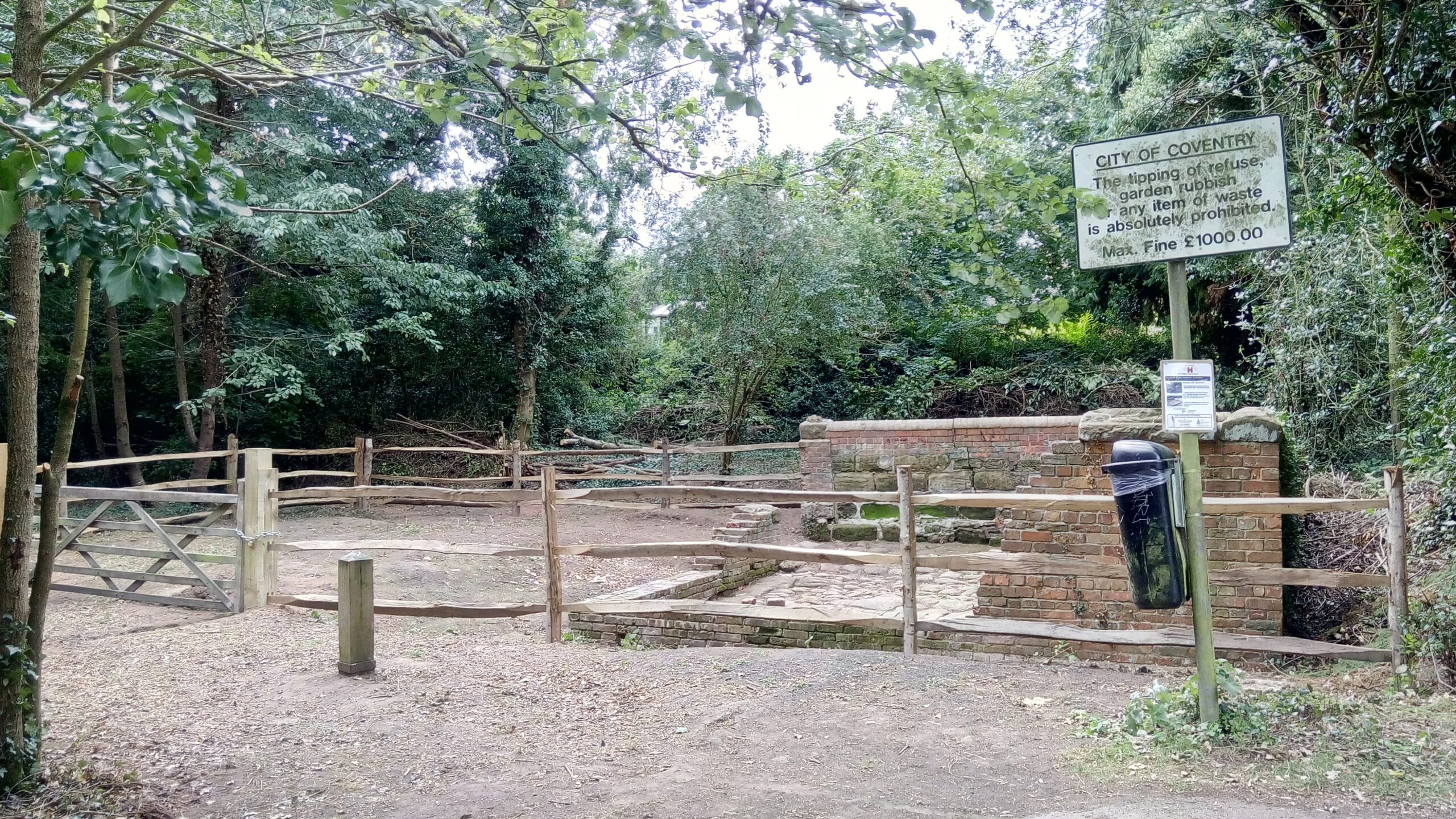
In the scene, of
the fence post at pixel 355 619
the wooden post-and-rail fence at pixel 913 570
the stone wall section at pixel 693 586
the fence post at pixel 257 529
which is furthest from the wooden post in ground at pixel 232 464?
the fence post at pixel 355 619

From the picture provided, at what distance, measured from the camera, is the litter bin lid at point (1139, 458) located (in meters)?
3.72

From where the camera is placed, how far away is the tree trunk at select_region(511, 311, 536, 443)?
17.5 metres

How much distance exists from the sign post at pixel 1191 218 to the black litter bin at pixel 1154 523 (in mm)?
58

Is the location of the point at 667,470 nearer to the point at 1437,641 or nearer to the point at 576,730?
the point at 576,730

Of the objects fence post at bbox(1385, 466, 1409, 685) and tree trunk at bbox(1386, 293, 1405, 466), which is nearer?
fence post at bbox(1385, 466, 1409, 685)

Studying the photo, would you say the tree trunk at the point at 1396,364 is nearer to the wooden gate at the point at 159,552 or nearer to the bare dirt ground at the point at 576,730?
the bare dirt ground at the point at 576,730

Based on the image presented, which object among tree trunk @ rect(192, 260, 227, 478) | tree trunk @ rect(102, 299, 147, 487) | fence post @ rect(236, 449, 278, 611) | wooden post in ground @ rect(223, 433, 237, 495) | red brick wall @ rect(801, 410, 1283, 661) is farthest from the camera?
tree trunk @ rect(102, 299, 147, 487)

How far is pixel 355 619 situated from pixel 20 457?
1960 mm

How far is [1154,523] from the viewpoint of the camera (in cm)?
371

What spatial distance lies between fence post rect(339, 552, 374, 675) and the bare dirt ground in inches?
4.5

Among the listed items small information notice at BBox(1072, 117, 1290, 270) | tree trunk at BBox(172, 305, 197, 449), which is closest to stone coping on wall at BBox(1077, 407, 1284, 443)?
small information notice at BBox(1072, 117, 1290, 270)

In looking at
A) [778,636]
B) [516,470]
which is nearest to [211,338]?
[516,470]

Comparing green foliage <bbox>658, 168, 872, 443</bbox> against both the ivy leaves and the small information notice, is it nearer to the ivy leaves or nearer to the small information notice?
the small information notice

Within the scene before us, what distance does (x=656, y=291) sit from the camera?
51.4ft
